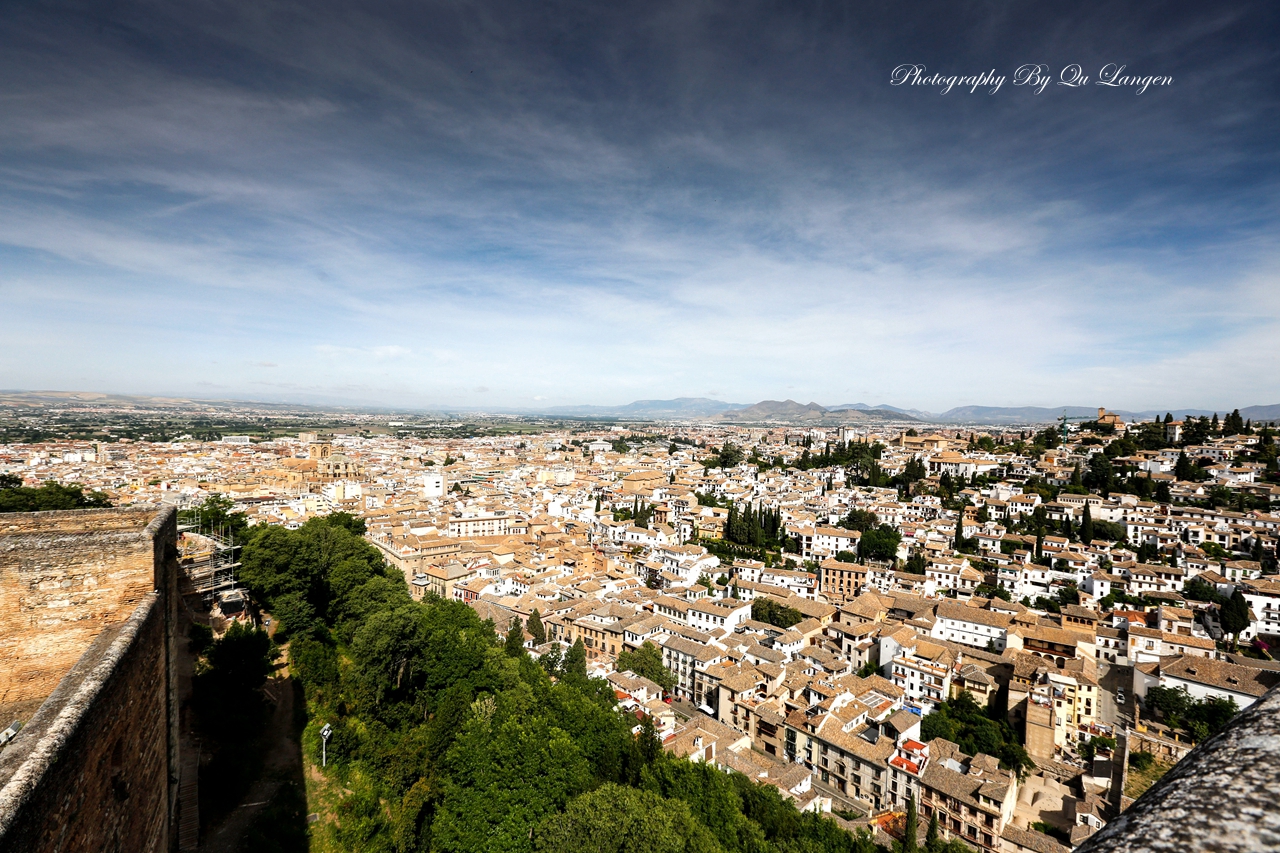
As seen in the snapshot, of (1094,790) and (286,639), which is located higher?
(286,639)

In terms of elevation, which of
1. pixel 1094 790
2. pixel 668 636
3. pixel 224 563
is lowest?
pixel 1094 790

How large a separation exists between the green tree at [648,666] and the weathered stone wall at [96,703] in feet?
44.0

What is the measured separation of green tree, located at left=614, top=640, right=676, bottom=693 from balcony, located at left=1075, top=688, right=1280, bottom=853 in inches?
718

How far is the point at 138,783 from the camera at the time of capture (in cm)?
402

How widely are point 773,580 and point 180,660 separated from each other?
22693 mm

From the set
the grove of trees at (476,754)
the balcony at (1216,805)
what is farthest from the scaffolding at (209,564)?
the balcony at (1216,805)

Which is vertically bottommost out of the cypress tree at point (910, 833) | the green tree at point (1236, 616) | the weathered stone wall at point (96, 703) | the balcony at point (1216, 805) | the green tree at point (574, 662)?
the cypress tree at point (910, 833)

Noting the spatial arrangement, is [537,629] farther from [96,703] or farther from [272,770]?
[96,703]

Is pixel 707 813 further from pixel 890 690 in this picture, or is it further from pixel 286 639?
pixel 286 639

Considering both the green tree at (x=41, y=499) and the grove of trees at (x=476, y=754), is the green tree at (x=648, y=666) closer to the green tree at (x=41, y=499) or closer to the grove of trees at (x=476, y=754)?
the grove of trees at (x=476, y=754)

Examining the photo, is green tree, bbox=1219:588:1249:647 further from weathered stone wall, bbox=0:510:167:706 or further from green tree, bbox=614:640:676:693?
weathered stone wall, bbox=0:510:167:706

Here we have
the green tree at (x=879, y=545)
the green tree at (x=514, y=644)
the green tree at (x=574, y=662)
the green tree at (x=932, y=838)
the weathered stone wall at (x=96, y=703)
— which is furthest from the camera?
the green tree at (x=879, y=545)

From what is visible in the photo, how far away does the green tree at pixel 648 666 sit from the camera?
59.5 ft

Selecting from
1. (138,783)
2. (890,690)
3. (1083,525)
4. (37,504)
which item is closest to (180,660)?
→ (138,783)
